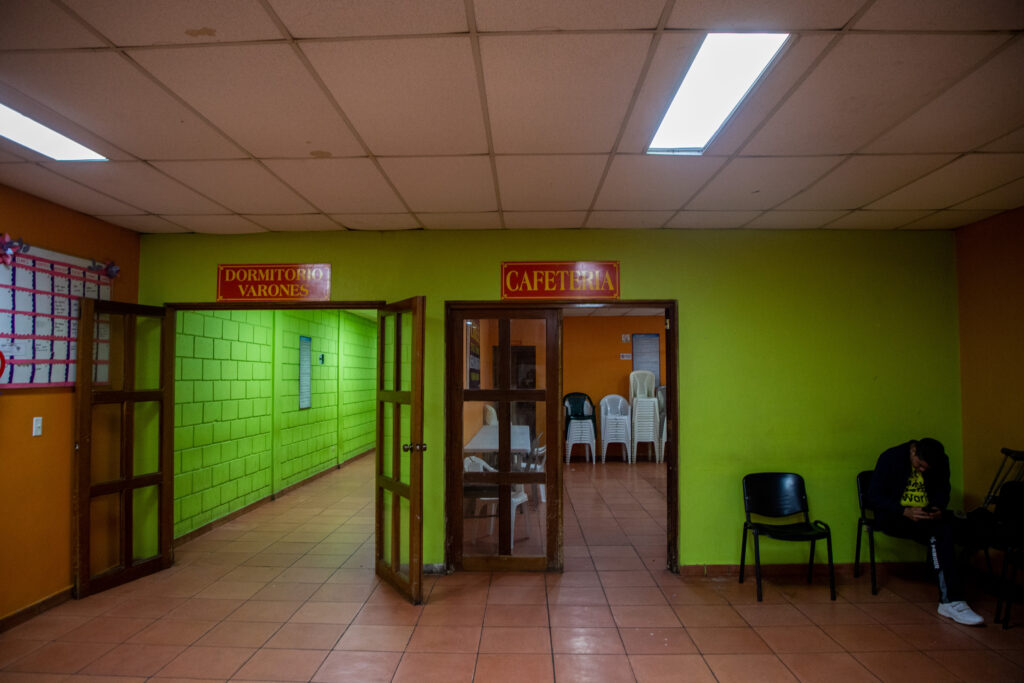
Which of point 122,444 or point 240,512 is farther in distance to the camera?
point 240,512

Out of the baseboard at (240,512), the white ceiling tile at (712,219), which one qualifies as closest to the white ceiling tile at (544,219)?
the white ceiling tile at (712,219)

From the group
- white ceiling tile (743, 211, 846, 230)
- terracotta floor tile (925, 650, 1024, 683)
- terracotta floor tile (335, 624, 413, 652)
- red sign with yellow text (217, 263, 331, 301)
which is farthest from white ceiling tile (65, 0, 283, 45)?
terracotta floor tile (925, 650, 1024, 683)

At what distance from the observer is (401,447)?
3.76m

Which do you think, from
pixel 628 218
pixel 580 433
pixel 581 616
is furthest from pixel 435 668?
pixel 580 433

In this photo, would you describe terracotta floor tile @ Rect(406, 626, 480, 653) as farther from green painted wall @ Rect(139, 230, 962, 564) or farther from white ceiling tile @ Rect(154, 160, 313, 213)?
white ceiling tile @ Rect(154, 160, 313, 213)

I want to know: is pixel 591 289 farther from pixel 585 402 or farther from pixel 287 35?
pixel 585 402

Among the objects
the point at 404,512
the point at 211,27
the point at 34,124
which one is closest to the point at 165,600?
the point at 404,512

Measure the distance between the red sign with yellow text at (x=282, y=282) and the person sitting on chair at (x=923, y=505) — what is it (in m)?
4.31

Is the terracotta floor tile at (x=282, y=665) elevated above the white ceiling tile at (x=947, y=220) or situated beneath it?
situated beneath

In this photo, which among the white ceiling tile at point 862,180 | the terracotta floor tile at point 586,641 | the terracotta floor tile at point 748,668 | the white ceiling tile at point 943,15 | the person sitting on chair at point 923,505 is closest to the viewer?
the white ceiling tile at point 943,15

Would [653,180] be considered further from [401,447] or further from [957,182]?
[401,447]

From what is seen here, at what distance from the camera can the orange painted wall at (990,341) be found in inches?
143

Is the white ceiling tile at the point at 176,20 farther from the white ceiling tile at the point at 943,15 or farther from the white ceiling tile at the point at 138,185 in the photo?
the white ceiling tile at the point at 943,15

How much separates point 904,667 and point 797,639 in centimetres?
49
